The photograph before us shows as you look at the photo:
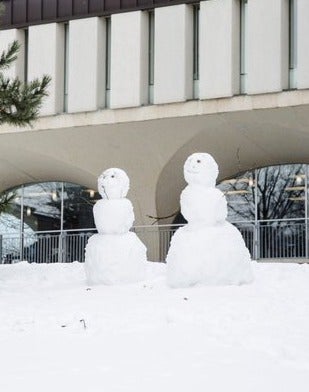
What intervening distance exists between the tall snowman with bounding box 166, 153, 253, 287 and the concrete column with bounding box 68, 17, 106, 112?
12098 millimetres

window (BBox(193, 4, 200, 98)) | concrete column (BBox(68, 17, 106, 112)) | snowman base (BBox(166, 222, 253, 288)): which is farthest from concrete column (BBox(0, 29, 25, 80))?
snowman base (BBox(166, 222, 253, 288))

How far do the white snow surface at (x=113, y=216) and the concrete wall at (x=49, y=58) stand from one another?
11.1 meters

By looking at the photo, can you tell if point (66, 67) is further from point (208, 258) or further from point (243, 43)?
point (208, 258)

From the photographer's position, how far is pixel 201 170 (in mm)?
14914

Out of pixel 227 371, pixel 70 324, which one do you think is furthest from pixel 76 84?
pixel 227 371

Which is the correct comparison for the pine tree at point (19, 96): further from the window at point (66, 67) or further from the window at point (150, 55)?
the window at point (66, 67)

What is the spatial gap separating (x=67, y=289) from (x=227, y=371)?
24.1 feet

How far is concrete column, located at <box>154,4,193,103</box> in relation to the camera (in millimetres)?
25016

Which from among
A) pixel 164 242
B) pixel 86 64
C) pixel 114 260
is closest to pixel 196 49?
pixel 86 64

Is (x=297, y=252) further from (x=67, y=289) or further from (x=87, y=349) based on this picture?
(x=87, y=349)

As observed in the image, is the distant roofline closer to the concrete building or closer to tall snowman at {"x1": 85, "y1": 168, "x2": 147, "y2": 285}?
the concrete building

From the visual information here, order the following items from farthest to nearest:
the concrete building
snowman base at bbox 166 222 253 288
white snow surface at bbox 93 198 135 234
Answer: the concrete building
white snow surface at bbox 93 198 135 234
snowman base at bbox 166 222 253 288

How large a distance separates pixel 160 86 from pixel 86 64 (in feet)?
8.51

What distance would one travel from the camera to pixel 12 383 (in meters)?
8.23
